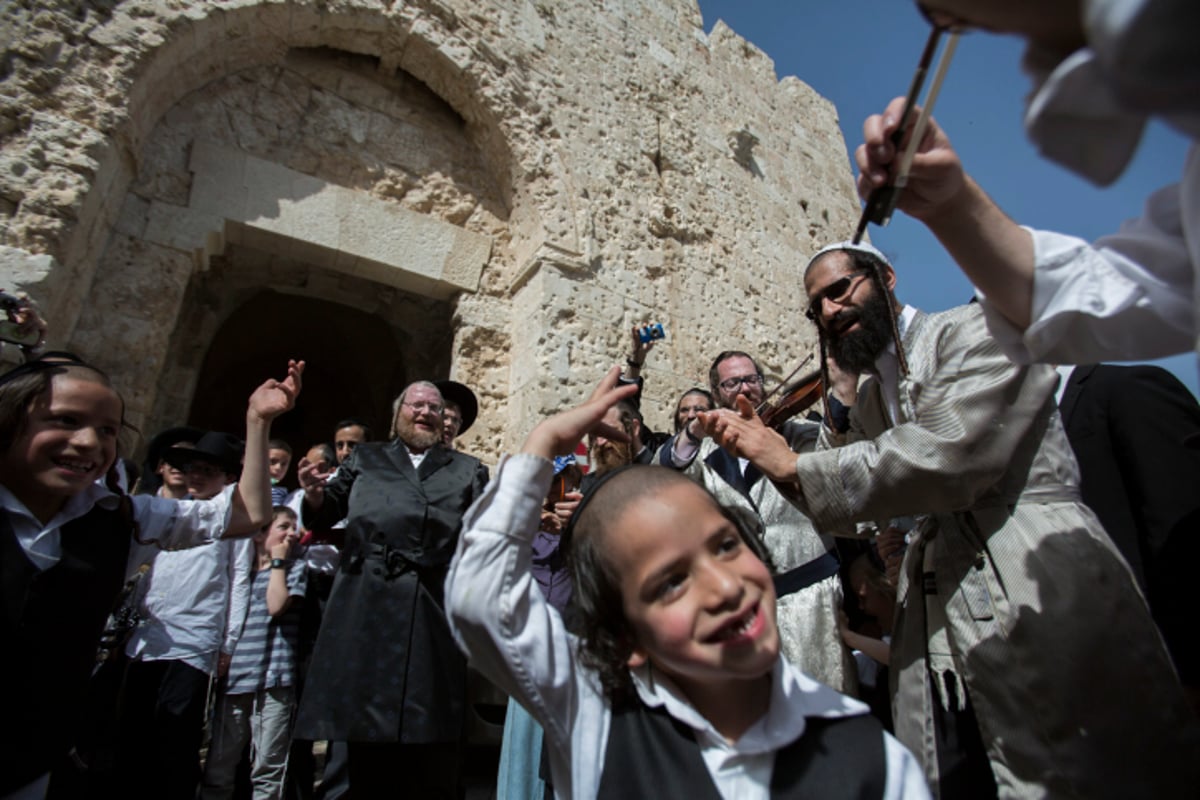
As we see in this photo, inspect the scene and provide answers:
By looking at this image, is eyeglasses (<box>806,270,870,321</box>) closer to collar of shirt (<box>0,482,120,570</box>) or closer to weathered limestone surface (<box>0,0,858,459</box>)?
collar of shirt (<box>0,482,120,570</box>)

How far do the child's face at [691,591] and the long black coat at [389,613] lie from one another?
1.55m

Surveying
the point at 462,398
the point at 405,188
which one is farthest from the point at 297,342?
the point at 462,398

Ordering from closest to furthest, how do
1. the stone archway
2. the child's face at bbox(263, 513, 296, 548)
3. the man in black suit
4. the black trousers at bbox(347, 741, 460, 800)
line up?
the man in black suit → the black trousers at bbox(347, 741, 460, 800) → the child's face at bbox(263, 513, 296, 548) → the stone archway

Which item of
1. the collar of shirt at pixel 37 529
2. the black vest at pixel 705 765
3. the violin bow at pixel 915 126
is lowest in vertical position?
the collar of shirt at pixel 37 529

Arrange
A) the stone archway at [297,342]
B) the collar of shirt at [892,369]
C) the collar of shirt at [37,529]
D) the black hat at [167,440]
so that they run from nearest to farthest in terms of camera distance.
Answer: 1. the collar of shirt at [37,529]
2. the collar of shirt at [892,369]
3. the black hat at [167,440]
4. the stone archway at [297,342]

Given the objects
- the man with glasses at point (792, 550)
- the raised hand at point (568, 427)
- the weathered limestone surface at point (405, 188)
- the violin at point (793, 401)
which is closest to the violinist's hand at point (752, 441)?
the man with glasses at point (792, 550)

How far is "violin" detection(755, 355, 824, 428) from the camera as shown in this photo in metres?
2.58

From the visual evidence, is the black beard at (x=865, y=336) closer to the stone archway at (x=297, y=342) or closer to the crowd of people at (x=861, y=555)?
the crowd of people at (x=861, y=555)

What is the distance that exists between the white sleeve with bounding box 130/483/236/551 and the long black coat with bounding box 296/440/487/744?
27.1 inches

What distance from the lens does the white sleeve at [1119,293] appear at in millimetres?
949

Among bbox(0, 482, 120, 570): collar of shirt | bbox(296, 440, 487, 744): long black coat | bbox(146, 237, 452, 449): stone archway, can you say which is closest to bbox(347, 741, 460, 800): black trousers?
bbox(296, 440, 487, 744): long black coat

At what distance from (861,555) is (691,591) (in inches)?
63.1

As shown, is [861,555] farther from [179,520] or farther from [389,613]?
[179,520]

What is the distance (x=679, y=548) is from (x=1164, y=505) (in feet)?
4.46
